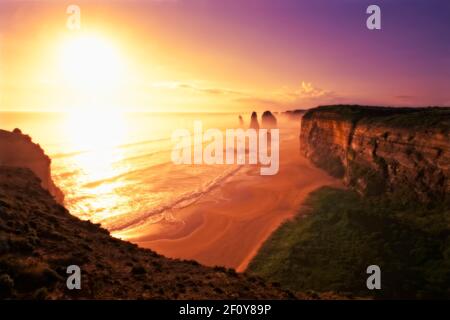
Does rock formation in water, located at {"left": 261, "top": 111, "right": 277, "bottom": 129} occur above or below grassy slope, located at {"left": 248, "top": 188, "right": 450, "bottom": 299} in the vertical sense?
above

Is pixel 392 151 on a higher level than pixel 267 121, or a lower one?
lower

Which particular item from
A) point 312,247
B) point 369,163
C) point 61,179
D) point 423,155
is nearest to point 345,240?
point 312,247

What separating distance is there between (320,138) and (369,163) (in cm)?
1824

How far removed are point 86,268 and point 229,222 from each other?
17.9 metres

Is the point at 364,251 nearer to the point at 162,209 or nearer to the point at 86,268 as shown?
the point at 86,268

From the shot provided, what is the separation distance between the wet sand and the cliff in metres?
9.09

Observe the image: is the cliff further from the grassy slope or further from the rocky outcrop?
the rocky outcrop

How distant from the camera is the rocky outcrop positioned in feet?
80.6

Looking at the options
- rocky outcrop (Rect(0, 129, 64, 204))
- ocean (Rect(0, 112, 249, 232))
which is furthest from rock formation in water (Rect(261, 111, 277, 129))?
rocky outcrop (Rect(0, 129, 64, 204))

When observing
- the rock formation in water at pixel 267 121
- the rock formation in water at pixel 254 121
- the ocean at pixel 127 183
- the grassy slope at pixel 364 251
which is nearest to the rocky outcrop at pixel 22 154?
the ocean at pixel 127 183

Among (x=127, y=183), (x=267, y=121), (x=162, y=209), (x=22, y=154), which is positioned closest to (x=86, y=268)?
(x=162, y=209)

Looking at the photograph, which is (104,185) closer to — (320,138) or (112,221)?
(112,221)

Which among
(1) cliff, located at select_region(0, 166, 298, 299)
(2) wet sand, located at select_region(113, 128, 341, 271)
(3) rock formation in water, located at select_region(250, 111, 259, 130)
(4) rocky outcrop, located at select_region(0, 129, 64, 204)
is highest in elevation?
(3) rock formation in water, located at select_region(250, 111, 259, 130)

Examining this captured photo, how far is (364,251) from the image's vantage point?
19.4 m
